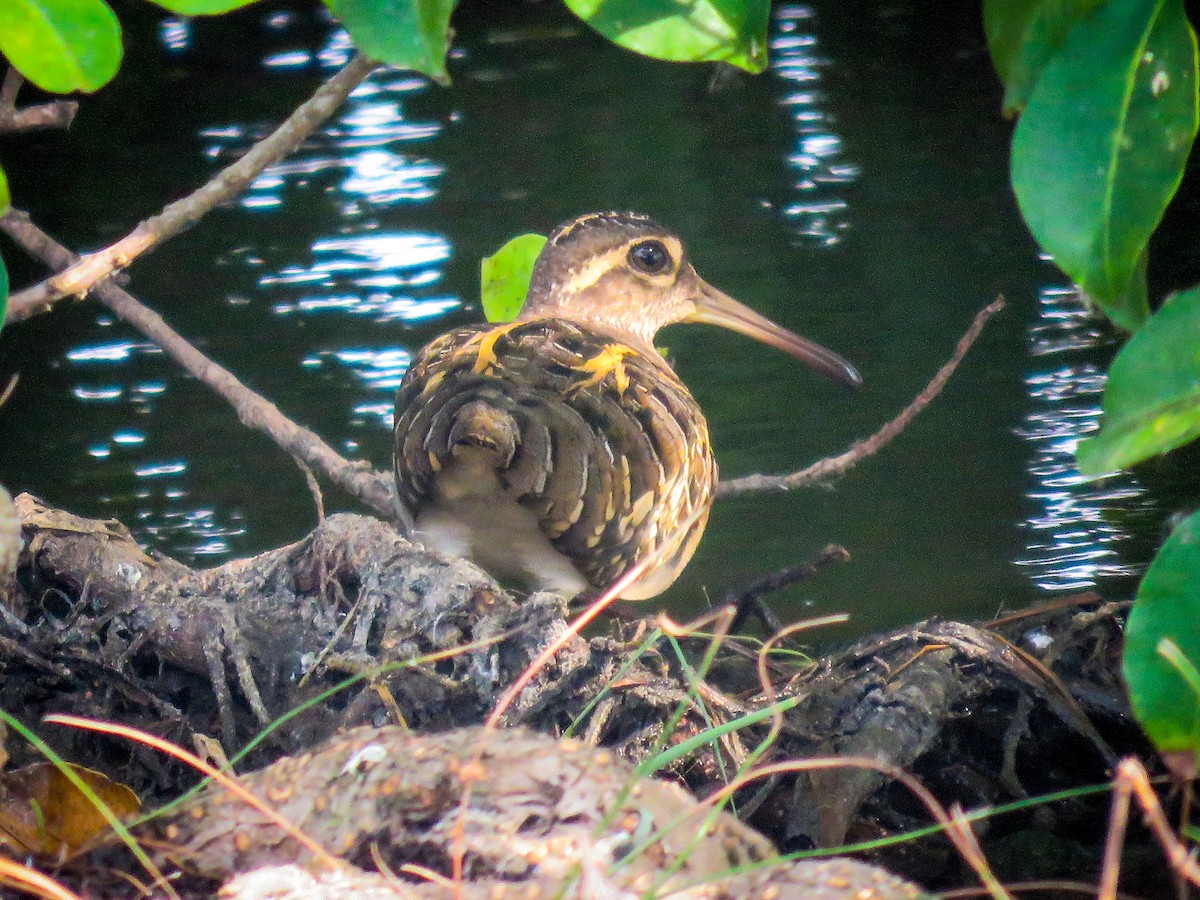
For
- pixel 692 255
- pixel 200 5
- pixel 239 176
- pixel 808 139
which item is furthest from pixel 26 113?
pixel 808 139

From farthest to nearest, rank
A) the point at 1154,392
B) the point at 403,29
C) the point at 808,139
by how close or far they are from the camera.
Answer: the point at 808,139
the point at 403,29
the point at 1154,392

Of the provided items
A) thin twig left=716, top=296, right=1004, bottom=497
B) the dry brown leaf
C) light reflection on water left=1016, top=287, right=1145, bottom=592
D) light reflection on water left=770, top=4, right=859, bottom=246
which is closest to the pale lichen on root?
the dry brown leaf

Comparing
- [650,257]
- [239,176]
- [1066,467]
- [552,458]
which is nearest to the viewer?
[239,176]

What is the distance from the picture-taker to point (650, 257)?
4121mm

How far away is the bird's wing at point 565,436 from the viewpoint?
8.70ft

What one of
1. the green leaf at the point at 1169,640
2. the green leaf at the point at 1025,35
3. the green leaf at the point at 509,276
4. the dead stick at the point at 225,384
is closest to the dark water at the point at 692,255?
the green leaf at the point at 509,276

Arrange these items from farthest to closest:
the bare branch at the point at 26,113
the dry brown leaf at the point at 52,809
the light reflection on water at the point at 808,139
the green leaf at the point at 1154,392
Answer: the light reflection on water at the point at 808,139
the bare branch at the point at 26,113
the dry brown leaf at the point at 52,809
the green leaf at the point at 1154,392

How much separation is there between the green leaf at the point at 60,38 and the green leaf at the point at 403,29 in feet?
0.95

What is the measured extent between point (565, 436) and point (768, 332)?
5.33 ft

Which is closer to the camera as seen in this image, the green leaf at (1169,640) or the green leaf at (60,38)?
the green leaf at (1169,640)

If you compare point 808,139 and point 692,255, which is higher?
point 808,139

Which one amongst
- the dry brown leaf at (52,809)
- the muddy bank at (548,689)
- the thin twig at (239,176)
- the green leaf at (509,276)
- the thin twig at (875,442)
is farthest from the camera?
the green leaf at (509,276)

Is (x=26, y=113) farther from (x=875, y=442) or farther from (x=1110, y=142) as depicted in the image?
(x=875, y=442)

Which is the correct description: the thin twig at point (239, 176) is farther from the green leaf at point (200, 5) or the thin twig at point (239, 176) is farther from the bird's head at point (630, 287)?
the bird's head at point (630, 287)
